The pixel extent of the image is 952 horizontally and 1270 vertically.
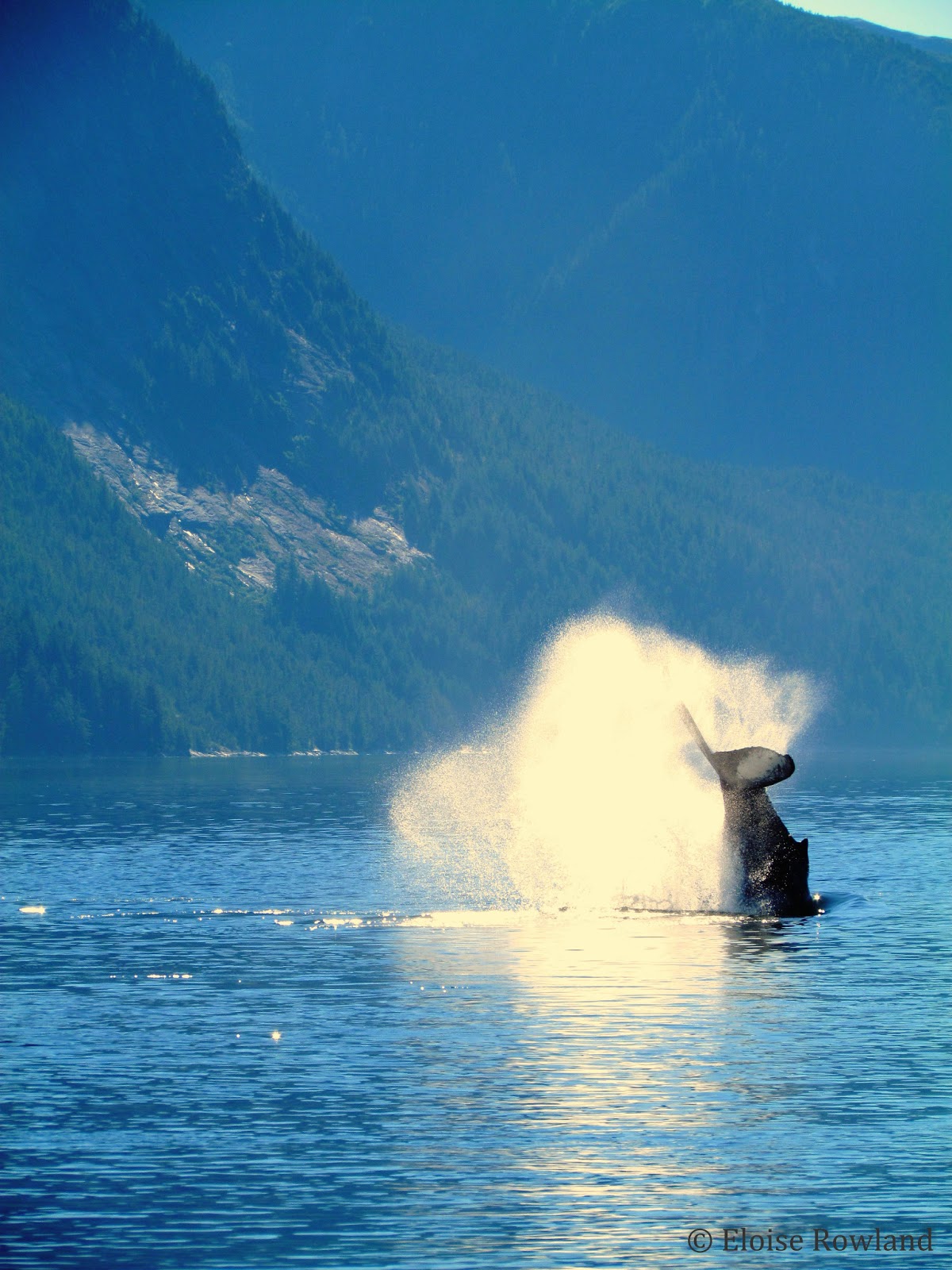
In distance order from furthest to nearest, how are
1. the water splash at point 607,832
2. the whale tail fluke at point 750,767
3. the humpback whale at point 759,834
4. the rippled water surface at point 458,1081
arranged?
the water splash at point 607,832 → the humpback whale at point 759,834 → the whale tail fluke at point 750,767 → the rippled water surface at point 458,1081

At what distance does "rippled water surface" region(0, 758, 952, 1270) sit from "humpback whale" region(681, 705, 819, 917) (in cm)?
145

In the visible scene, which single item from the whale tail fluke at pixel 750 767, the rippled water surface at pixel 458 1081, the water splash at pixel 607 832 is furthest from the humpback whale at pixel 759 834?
the rippled water surface at pixel 458 1081

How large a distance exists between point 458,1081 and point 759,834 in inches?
1075

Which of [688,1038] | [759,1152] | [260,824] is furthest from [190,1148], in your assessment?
[260,824]

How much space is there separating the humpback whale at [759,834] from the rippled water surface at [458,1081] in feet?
4.74

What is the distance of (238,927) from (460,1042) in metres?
26.2

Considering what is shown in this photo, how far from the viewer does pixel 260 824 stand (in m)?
144

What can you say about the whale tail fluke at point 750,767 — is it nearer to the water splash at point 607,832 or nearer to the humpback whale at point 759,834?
the humpback whale at point 759,834

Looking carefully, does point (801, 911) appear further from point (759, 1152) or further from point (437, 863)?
point (759, 1152)

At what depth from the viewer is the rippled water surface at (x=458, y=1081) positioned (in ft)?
127

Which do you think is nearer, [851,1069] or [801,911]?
[851,1069]

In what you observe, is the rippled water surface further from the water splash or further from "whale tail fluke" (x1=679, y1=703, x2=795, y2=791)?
"whale tail fluke" (x1=679, y1=703, x2=795, y2=791)

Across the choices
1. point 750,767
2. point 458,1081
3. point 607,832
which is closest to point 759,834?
point 750,767

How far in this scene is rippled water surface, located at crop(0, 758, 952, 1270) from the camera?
1529 inches
